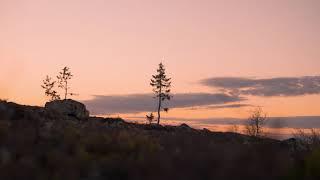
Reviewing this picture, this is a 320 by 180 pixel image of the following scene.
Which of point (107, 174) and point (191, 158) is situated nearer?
point (107, 174)

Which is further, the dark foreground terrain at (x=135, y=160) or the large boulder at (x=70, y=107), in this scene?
the large boulder at (x=70, y=107)

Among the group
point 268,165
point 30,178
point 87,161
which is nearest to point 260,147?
point 268,165

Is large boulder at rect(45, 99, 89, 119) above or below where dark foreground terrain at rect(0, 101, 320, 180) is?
above

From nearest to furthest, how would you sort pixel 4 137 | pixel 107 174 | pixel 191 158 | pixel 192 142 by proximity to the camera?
pixel 107 174 → pixel 191 158 → pixel 4 137 → pixel 192 142

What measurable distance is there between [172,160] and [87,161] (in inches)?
93.5

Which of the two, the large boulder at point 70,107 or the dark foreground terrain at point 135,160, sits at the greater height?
the large boulder at point 70,107

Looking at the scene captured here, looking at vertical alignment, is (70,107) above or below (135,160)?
above

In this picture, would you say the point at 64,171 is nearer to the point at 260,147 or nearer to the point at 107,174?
the point at 107,174

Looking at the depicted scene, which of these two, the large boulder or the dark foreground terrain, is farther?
the large boulder

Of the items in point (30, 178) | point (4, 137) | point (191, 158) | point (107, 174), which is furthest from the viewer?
point (4, 137)

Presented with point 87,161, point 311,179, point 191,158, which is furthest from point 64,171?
point 311,179

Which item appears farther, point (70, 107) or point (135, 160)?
point (70, 107)

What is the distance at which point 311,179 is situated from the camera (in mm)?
15516

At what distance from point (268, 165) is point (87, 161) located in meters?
4.74
